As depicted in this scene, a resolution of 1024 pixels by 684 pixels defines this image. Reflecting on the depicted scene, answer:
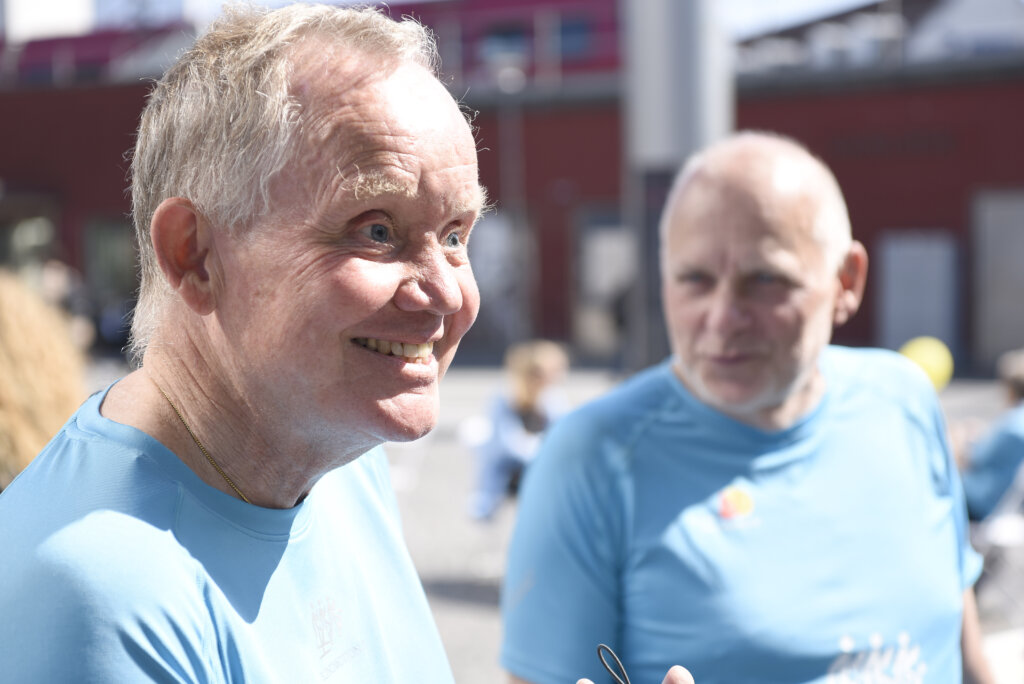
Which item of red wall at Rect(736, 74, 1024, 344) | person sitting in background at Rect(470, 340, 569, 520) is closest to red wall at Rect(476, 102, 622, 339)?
red wall at Rect(736, 74, 1024, 344)

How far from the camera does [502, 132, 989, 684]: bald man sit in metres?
1.83

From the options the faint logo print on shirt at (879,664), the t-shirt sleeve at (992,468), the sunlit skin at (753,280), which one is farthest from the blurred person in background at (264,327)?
the t-shirt sleeve at (992,468)

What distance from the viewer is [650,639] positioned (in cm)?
184

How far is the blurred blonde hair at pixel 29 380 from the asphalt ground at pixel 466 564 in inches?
49.4

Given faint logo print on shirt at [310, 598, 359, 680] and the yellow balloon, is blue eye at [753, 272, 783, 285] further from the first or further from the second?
the yellow balloon

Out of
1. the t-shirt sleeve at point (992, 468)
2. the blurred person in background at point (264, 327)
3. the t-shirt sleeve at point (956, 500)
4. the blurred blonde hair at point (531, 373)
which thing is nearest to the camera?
the blurred person in background at point (264, 327)

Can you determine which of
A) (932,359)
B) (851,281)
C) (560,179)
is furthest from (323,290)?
(560,179)

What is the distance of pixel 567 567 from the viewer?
1.86 meters

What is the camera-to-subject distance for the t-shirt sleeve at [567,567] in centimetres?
183

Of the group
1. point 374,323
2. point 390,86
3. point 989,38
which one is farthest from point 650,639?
point 989,38

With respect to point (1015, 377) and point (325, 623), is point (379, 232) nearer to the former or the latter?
point (325, 623)

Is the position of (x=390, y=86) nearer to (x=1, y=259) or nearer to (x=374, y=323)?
(x=374, y=323)

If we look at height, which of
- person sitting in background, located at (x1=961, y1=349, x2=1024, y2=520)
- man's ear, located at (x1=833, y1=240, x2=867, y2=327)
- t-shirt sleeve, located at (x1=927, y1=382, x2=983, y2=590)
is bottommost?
person sitting in background, located at (x1=961, y1=349, x2=1024, y2=520)

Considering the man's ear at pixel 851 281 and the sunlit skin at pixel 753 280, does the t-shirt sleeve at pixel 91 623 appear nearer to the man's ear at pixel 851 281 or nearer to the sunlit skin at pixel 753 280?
the sunlit skin at pixel 753 280
